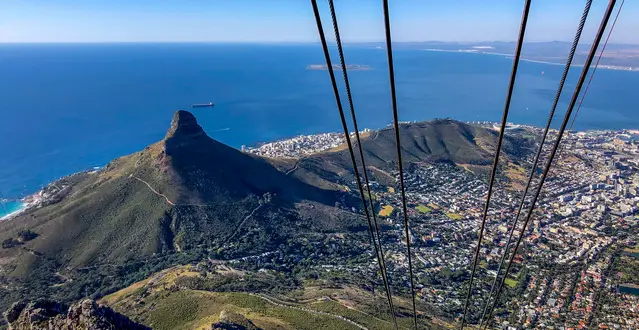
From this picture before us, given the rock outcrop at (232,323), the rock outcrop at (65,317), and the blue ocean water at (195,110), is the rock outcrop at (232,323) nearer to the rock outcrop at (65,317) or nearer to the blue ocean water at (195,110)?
the rock outcrop at (65,317)

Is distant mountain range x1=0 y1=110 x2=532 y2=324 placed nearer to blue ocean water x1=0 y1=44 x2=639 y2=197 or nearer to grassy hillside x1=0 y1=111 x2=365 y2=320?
grassy hillside x1=0 y1=111 x2=365 y2=320

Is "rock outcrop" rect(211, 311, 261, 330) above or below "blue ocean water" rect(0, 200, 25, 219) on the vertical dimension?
above

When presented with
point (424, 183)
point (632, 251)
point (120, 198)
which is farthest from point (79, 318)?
point (424, 183)

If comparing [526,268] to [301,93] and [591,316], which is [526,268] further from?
[301,93]

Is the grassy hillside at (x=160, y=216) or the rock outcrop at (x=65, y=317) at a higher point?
the rock outcrop at (x=65, y=317)

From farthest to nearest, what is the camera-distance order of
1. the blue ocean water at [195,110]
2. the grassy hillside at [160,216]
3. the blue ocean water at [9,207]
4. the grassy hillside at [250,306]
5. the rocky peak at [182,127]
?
1. the blue ocean water at [195,110]
2. the rocky peak at [182,127]
3. the blue ocean water at [9,207]
4. the grassy hillside at [160,216]
5. the grassy hillside at [250,306]

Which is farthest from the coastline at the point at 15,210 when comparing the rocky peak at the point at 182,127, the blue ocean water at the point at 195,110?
the rocky peak at the point at 182,127

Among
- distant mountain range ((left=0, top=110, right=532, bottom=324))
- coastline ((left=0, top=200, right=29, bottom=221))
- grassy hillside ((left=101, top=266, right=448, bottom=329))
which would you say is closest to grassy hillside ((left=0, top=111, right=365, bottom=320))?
distant mountain range ((left=0, top=110, right=532, bottom=324))
